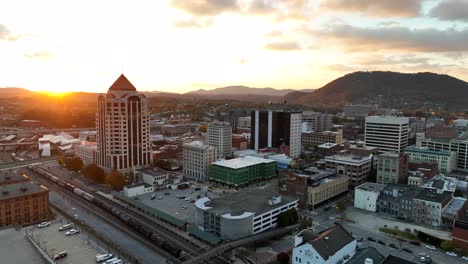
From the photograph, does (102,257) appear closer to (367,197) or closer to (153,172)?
(153,172)

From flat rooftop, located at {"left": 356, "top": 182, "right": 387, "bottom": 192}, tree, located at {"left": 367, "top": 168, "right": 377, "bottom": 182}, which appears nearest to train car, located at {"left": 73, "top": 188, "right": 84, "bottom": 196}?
flat rooftop, located at {"left": 356, "top": 182, "right": 387, "bottom": 192}

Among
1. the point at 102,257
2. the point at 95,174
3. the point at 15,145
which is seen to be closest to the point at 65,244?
the point at 102,257

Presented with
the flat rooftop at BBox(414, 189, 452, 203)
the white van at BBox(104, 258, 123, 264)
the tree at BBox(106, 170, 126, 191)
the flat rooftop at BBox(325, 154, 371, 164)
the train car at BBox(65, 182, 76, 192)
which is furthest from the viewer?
the flat rooftop at BBox(325, 154, 371, 164)

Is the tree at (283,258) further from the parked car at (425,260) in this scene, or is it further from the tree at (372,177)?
the tree at (372,177)

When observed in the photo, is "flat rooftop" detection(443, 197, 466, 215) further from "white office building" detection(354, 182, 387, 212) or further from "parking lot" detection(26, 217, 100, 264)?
"parking lot" detection(26, 217, 100, 264)

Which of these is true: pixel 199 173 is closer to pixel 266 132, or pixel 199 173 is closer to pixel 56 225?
pixel 266 132

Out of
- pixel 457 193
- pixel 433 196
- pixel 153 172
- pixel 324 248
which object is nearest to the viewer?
pixel 324 248
